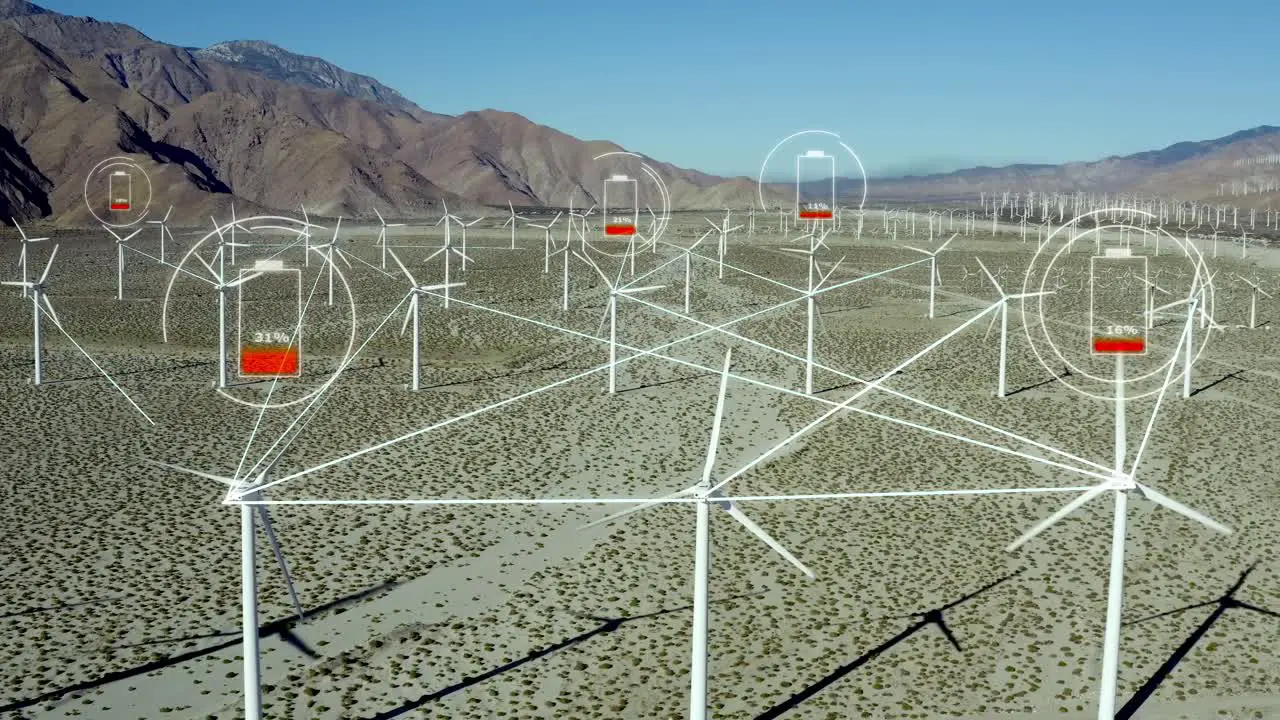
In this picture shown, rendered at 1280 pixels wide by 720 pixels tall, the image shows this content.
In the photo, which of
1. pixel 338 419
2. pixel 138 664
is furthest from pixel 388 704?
pixel 338 419

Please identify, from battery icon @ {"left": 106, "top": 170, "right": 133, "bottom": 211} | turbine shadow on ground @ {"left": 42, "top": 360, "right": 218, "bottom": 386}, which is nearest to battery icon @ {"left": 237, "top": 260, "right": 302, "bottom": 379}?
turbine shadow on ground @ {"left": 42, "top": 360, "right": 218, "bottom": 386}

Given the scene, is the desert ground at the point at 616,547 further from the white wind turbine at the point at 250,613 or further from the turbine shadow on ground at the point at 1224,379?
the white wind turbine at the point at 250,613

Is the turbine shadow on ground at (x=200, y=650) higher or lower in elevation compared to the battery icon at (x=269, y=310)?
lower

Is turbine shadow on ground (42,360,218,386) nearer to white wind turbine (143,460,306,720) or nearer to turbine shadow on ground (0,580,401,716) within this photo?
turbine shadow on ground (0,580,401,716)

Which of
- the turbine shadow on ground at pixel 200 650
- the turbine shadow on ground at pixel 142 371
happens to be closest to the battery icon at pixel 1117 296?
the turbine shadow on ground at pixel 200 650

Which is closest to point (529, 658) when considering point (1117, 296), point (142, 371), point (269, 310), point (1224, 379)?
point (142, 371)

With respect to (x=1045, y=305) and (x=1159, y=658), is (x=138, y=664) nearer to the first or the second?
(x=1159, y=658)
